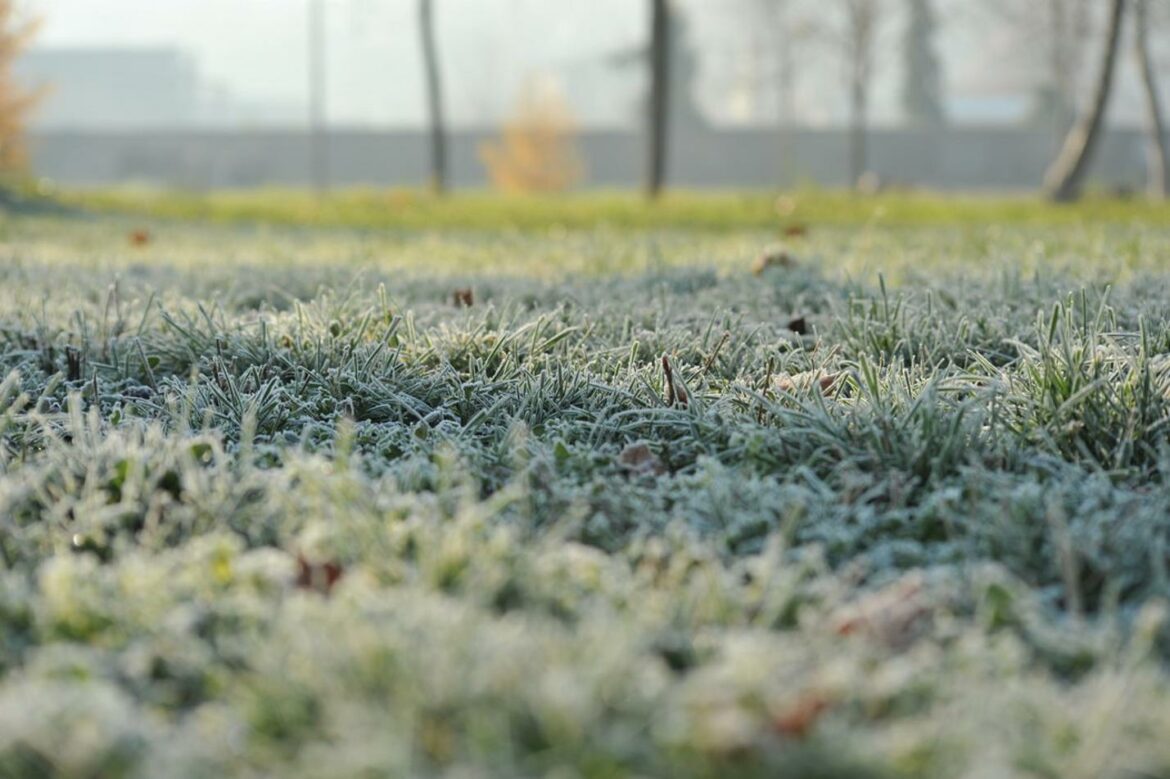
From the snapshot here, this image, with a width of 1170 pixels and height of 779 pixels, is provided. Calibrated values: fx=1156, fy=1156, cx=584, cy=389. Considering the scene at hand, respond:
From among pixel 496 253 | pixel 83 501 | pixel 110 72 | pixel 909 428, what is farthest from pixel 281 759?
pixel 110 72

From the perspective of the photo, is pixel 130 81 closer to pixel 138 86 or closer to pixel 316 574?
pixel 138 86

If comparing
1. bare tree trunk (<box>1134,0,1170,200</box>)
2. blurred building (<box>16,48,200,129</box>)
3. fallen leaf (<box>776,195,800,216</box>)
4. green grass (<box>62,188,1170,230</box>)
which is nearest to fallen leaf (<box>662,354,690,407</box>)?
green grass (<box>62,188,1170,230</box>)

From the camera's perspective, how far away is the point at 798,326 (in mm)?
3404

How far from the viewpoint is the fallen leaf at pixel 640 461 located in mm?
2107

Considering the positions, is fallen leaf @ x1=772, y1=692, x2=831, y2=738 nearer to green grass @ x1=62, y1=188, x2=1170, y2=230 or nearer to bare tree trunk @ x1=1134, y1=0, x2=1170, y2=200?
green grass @ x1=62, y1=188, x2=1170, y2=230

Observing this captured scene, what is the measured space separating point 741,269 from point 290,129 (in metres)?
41.3

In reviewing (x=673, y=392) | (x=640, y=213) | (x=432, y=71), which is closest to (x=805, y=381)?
(x=673, y=392)

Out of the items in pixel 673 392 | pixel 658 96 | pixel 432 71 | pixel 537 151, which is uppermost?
pixel 432 71

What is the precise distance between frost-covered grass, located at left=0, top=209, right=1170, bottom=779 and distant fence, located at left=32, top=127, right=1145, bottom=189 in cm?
3959

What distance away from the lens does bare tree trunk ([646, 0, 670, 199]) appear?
1530cm

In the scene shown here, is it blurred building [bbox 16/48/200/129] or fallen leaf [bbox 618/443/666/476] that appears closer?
fallen leaf [bbox 618/443/666/476]

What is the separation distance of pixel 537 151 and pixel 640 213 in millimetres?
17561

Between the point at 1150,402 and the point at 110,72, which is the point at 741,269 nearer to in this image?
the point at 1150,402

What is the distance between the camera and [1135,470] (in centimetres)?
200
